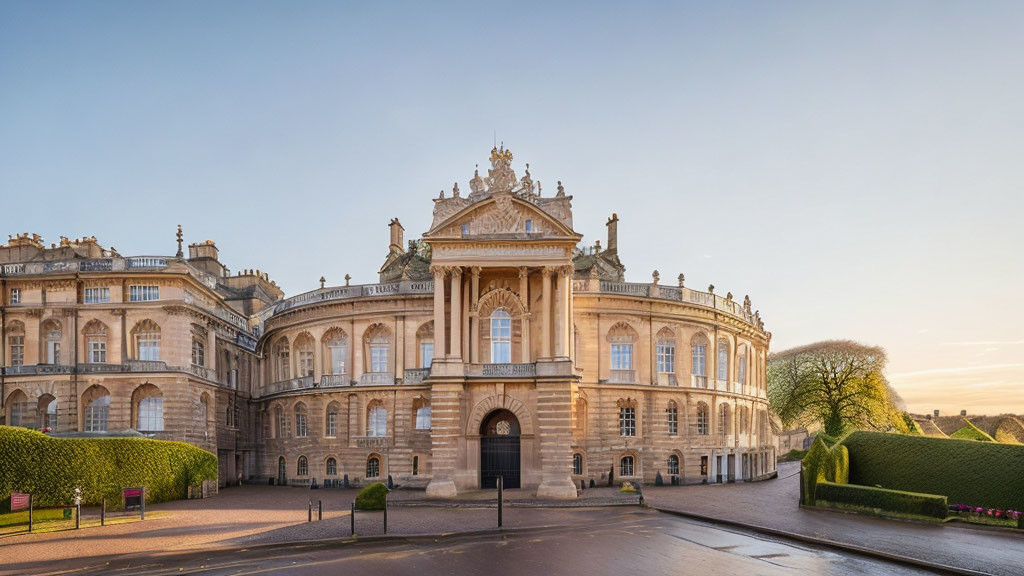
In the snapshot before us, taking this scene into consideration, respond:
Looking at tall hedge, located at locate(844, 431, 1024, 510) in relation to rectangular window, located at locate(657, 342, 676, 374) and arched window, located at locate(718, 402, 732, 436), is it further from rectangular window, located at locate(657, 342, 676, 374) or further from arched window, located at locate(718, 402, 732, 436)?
arched window, located at locate(718, 402, 732, 436)

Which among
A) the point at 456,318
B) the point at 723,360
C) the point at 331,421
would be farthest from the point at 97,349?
the point at 723,360

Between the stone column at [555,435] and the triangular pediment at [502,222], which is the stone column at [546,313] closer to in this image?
the triangular pediment at [502,222]

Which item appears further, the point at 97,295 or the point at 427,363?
the point at 427,363

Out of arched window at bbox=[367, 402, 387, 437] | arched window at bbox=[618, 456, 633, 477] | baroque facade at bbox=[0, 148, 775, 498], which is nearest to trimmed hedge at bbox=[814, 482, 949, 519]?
baroque facade at bbox=[0, 148, 775, 498]

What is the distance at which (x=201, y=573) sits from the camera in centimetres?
2078

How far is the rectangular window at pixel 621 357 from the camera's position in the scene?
2101 inches

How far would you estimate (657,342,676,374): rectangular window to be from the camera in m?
54.3

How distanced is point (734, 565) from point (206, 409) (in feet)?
135

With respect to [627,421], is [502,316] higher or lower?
higher

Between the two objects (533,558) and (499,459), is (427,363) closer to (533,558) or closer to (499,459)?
(499,459)

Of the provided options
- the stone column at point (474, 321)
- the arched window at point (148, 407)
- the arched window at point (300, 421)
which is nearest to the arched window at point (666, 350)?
the stone column at point (474, 321)

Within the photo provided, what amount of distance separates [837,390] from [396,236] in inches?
1569

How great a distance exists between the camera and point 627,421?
52.8m

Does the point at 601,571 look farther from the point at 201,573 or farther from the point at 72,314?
the point at 72,314
